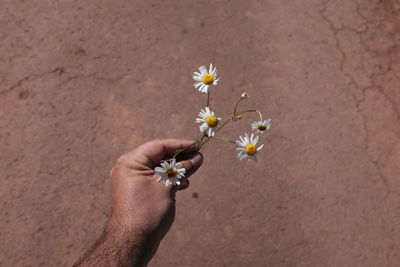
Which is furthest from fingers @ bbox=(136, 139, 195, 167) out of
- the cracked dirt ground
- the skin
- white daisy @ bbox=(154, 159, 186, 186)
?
the cracked dirt ground

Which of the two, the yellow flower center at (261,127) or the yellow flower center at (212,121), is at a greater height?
the yellow flower center at (261,127)

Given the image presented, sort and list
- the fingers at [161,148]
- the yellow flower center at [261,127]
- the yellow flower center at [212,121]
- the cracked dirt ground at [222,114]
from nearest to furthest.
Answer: the yellow flower center at [212,121]
the yellow flower center at [261,127]
the fingers at [161,148]
the cracked dirt ground at [222,114]

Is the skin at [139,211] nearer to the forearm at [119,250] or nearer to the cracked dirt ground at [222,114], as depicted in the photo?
the forearm at [119,250]

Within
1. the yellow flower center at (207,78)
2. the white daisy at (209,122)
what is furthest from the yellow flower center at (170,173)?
the yellow flower center at (207,78)

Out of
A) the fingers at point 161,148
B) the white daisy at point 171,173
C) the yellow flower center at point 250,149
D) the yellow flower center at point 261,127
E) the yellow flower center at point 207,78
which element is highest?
the yellow flower center at point 207,78

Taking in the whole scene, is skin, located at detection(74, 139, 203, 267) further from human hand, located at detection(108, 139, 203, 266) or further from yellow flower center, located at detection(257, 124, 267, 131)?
yellow flower center, located at detection(257, 124, 267, 131)

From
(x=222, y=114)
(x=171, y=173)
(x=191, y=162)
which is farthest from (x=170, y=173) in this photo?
(x=222, y=114)

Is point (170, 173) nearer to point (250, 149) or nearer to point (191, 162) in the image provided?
point (191, 162)

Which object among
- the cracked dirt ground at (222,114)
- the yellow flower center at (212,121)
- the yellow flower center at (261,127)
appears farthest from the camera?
the cracked dirt ground at (222,114)
